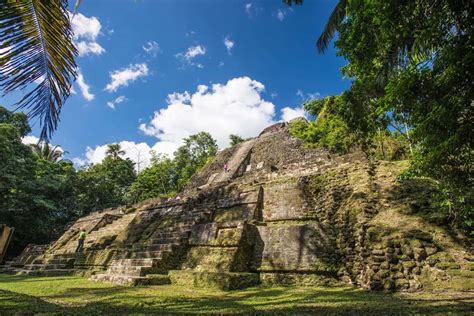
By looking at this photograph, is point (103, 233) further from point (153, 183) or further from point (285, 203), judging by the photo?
point (153, 183)

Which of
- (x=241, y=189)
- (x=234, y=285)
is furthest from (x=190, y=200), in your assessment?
(x=234, y=285)

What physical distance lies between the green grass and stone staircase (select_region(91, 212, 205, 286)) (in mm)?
748

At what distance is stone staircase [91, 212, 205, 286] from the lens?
6164mm

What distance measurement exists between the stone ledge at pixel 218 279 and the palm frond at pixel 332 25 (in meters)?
7.83

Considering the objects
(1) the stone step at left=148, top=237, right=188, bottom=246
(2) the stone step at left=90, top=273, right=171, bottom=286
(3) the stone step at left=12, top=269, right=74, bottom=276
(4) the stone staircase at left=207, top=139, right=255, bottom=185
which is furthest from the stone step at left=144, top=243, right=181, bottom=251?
(4) the stone staircase at left=207, top=139, right=255, bottom=185

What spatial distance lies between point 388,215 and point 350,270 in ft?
4.69

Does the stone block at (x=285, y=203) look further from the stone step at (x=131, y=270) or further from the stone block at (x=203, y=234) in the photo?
the stone step at (x=131, y=270)

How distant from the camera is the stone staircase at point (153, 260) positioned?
6.16m

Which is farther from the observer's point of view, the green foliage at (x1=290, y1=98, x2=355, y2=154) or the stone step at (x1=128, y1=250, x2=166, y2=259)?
the green foliage at (x1=290, y1=98, x2=355, y2=154)

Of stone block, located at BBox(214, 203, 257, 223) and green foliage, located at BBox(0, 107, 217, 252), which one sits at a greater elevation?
green foliage, located at BBox(0, 107, 217, 252)

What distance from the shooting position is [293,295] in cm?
472

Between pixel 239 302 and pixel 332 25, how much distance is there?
893 centimetres

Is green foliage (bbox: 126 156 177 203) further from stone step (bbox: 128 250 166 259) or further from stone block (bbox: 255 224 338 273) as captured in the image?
stone block (bbox: 255 224 338 273)

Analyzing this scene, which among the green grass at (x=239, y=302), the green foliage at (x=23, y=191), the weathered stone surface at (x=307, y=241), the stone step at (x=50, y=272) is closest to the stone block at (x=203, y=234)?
the weathered stone surface at (x=307, y=241)
